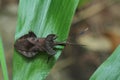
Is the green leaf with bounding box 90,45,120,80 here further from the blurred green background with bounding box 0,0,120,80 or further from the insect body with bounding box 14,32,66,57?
the blurred green background with bounding box 0,0,120,80

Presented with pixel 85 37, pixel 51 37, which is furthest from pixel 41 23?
pixel 85 37

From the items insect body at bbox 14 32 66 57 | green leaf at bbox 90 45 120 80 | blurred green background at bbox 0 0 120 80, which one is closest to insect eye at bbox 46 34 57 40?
insect body at bbox 14 32 66 57

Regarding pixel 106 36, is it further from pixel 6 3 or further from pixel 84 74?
pixel 6 3

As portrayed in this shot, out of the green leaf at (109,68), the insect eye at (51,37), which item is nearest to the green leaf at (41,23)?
the insect eye at (51,37)

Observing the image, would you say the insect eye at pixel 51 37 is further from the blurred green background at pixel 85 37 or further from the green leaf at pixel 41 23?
the blurred green background at pixel 85 37

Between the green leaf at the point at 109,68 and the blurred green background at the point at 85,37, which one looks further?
the blurred green background at the point at 85,37
